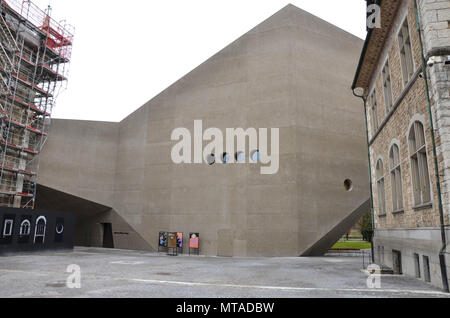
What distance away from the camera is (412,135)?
1221cm

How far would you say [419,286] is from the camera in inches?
400

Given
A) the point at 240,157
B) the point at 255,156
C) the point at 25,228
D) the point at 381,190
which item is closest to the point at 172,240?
the point at 240,157

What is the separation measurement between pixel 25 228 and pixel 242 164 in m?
14.7

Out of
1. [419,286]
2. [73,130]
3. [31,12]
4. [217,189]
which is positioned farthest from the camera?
[73,130]

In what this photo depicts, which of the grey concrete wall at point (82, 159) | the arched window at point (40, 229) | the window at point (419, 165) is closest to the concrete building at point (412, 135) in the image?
the window at point (419, 165)

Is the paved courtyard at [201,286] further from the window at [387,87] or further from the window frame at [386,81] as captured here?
the window at [387,87]

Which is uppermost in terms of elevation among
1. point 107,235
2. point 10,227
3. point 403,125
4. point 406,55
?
point 406,55

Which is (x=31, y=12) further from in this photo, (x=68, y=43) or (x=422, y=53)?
(x=422, y=53)

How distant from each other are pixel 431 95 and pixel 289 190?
1400cm

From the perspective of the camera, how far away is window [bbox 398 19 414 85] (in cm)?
1232

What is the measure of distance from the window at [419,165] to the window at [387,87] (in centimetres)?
345

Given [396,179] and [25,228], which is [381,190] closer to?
[396,179]

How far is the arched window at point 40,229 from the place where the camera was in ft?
77.6

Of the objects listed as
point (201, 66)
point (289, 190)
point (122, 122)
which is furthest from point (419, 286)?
point (122, 122)
